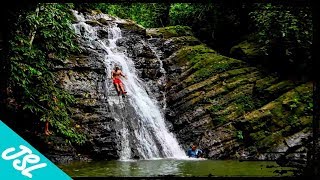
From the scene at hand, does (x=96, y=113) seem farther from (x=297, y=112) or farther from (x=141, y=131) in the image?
(x=297, y=112)

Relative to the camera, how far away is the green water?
11.6 meters

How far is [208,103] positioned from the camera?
729 inches

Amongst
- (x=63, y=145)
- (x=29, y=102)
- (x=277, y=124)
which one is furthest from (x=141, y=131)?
(x=29, y=102)

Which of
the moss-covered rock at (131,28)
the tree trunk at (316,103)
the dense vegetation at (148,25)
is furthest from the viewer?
the moss-covered rock at (131,28)

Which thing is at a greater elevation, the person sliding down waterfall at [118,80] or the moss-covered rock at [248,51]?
the moss-covered rock at [248,51]

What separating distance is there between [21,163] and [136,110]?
671 inches

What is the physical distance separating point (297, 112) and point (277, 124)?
93 centimetres

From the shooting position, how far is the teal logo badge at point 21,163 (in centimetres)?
146

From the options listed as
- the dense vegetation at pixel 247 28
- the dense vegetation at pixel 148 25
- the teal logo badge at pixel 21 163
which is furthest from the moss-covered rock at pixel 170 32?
the teal logo badge at pixel 21 163

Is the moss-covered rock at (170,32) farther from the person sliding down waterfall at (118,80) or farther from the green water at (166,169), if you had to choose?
the green water at (166,169)

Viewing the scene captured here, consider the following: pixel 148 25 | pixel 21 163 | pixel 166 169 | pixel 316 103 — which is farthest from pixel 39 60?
pixel 148 25

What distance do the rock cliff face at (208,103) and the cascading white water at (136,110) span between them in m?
0.40

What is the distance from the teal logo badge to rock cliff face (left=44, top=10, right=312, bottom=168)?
547 inches

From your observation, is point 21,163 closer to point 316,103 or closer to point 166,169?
point 316,103
